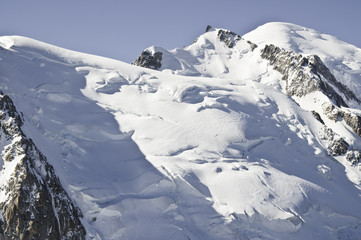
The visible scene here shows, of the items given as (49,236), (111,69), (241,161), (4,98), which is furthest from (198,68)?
(49,236)

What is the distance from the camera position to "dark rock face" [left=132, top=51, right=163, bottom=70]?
63969mm

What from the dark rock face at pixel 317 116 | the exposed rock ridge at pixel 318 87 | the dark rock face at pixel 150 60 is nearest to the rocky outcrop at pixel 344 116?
the exposed rock ridge at pixel 318 87

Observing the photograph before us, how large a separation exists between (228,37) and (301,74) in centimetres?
2002

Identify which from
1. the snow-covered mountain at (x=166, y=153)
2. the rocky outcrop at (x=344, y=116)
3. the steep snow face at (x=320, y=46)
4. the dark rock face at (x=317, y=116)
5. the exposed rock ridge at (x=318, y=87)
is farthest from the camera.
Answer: the steep snow face at (x=320, y=46)

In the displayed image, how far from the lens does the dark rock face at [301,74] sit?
54438 millimetres

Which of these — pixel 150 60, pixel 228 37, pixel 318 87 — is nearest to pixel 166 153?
pixel 318 87

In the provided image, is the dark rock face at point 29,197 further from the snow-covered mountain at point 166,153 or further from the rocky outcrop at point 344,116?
the rocky outcrop at point 344,116

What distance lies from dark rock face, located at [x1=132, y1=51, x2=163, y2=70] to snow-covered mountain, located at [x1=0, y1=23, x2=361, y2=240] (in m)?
12.2

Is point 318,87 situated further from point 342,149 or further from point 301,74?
point 342,149

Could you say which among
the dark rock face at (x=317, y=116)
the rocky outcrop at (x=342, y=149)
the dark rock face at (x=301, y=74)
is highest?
the dark rock face at (x=301, y=74)

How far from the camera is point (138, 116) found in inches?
1631

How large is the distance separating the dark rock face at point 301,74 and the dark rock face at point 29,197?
35.8 metres

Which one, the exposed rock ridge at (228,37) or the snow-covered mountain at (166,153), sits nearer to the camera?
the snow-covered mountain at (166,153)

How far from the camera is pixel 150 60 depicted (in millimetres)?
64562
